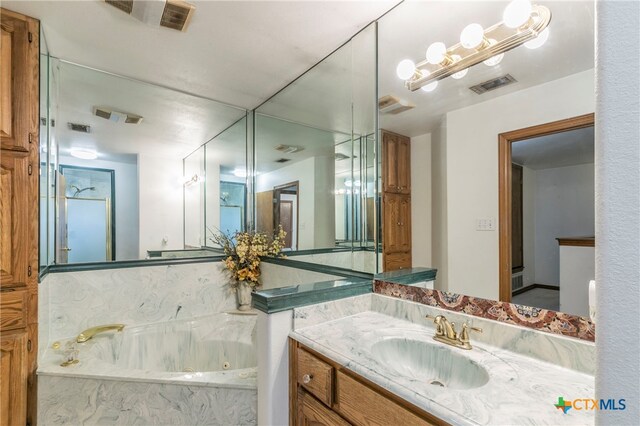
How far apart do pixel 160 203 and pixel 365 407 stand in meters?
2.47

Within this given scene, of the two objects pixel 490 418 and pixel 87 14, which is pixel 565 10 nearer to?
pixel 490 418

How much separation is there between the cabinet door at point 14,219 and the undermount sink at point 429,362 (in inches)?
74.4

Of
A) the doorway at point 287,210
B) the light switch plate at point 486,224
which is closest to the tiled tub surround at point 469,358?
the light switch plate at point 486,224

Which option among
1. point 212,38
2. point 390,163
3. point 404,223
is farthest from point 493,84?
point 212,38

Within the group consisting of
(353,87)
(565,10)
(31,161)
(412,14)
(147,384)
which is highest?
(412,14)

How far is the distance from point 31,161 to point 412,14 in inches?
87.7

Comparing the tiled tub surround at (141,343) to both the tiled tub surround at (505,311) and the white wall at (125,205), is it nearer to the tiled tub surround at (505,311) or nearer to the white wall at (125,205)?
the white wall at (125,205)

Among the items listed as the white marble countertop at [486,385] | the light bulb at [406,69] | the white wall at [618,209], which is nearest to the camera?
the white wall at [618,209]

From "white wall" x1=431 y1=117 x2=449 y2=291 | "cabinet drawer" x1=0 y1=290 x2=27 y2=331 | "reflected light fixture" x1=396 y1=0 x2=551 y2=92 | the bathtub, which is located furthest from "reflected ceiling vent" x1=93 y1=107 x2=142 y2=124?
"white wall" x1=431 y1=117 x2=449 y2=291

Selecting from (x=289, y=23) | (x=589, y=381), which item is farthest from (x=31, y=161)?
(x=589, y=381)

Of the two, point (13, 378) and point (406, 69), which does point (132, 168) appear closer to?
point (13, 378)

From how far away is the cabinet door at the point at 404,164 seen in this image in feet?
5.35

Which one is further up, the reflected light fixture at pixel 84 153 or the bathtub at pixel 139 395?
the reflected light fixture at pixel 84 153

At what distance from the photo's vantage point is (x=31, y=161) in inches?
65.4
